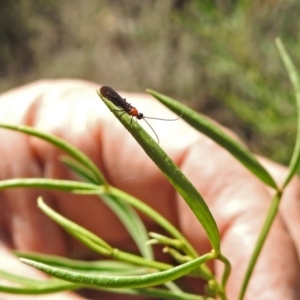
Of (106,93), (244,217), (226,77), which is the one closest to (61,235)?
(244,217)

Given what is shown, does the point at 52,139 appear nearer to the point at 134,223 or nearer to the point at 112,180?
the point at 134,223

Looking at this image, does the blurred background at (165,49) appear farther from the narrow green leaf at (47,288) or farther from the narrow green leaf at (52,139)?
the narrow green leaf at (47,288)

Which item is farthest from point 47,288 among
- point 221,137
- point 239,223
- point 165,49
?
point 165,49

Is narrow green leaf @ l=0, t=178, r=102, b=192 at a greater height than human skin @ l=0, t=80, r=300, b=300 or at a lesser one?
lesser

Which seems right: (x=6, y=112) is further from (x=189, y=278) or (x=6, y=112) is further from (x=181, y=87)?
(x=181, y=87)

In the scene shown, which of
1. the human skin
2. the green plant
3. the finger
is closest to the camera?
the green plant

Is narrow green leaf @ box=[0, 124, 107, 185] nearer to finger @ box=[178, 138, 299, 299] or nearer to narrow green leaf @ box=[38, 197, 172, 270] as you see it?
narrow green leaf @ box=[38, 197, 172, 270]

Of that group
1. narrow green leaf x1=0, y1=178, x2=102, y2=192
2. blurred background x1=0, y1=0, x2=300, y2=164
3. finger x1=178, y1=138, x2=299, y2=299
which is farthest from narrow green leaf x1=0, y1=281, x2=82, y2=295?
blurred background x1=0, y1=0, x2=300, y2=164

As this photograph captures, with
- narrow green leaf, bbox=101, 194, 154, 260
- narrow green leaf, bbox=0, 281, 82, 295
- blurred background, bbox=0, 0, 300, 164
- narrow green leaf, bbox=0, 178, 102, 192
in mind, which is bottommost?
narrow green leaf, bbox=0, 281, 82, 295

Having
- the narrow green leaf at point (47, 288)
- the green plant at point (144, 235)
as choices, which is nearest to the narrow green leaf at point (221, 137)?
the green plant at point (144, 235)
